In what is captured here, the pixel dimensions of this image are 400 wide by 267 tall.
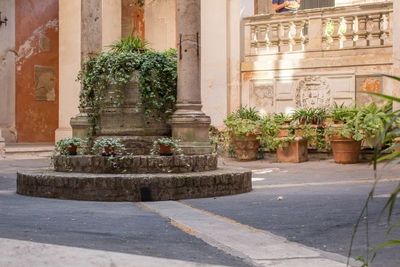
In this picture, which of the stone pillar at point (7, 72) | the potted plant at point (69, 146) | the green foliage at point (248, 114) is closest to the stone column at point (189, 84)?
the potted plant at point (69, 146)

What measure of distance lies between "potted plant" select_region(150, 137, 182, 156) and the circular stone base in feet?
1.42

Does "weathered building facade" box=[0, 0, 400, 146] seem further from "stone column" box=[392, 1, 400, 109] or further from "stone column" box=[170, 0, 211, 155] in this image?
"stone column" box=[170, 0, 211, 155]

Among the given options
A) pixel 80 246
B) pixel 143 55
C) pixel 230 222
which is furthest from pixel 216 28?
pixel 80 246

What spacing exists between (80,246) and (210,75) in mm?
10757

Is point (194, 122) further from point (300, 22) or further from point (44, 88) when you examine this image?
point (44, 88)

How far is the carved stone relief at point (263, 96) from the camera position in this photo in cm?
1239

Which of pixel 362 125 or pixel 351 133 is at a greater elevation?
pixel 362 125

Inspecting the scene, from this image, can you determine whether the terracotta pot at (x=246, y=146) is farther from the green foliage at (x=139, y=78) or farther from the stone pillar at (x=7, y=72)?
the stone pillar at (x=7, y=72)

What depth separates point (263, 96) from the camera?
1254cm

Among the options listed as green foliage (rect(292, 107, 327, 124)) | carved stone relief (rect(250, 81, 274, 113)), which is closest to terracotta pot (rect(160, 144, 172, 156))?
green foliage (rect(292, 107, 327, 124))

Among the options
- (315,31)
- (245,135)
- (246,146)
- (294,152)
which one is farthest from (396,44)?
(246,146)

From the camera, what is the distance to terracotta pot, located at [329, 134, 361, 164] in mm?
9859

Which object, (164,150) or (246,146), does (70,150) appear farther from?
(246,146)

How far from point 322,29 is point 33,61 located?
1007cm
